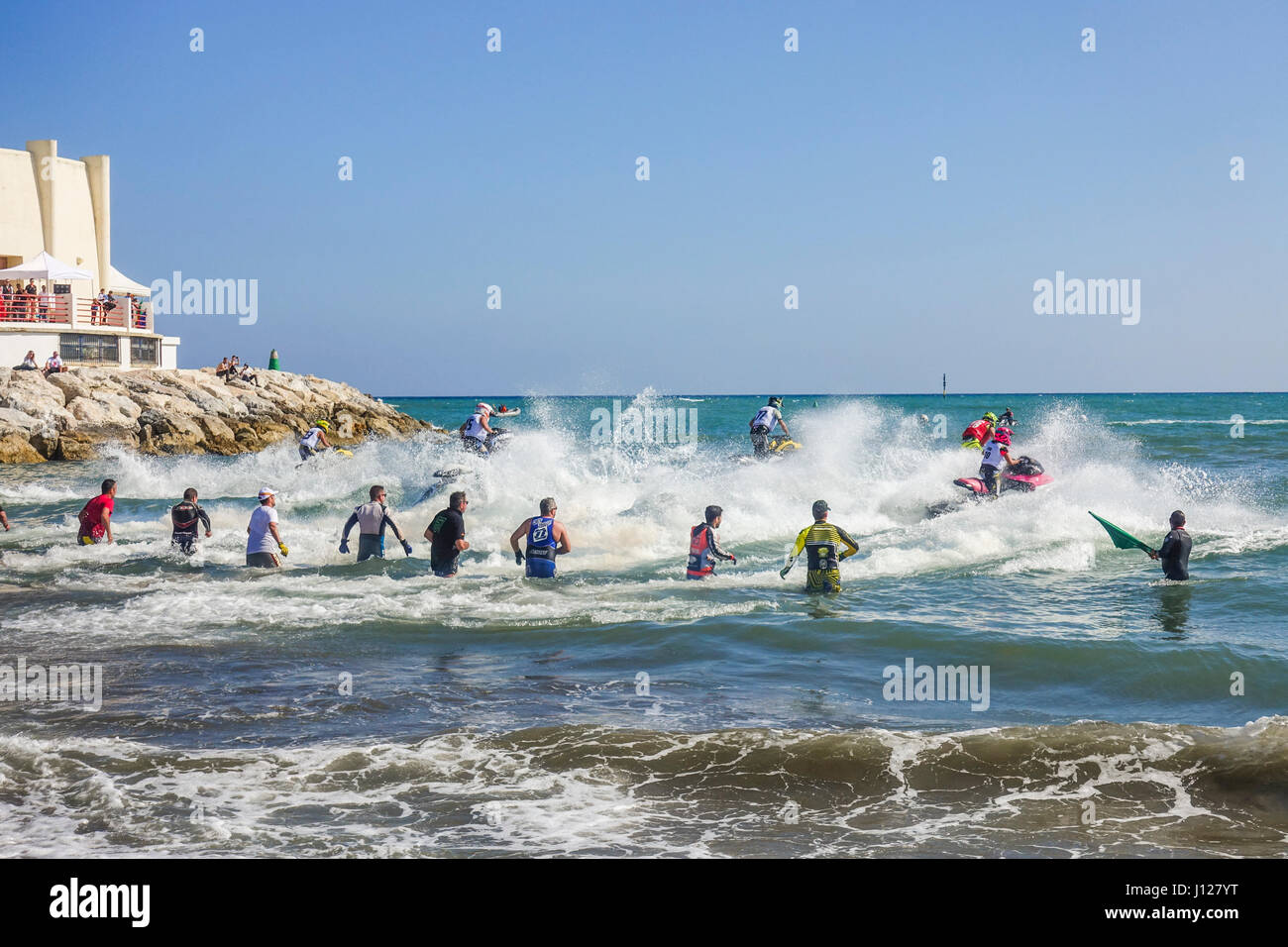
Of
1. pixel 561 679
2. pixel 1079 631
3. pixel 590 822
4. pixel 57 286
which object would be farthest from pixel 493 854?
pixel 57 286

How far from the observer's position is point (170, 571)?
631 inches

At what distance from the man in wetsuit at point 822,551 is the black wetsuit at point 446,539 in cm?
462

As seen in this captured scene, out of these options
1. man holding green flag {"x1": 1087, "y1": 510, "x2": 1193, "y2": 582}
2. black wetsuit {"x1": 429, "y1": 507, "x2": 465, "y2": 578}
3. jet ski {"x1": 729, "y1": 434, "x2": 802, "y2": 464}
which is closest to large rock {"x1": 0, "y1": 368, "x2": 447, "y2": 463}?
jet ski {"x1": 729, "y1": 434, "x2": 802, "y2": 464}

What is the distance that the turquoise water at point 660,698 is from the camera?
644 cm

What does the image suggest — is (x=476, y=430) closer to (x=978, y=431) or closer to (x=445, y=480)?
(x=445, y=480)

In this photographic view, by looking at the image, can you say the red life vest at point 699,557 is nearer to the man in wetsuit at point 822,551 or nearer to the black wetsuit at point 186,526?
the man in wetsuit at point 822,551

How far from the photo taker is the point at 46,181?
A: 52.5 metres

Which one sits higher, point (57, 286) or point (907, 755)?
point (57, 286)

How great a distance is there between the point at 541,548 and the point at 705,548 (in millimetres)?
2329

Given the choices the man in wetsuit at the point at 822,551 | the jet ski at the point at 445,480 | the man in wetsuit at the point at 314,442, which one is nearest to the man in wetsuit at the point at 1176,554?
the man in wetsuit at the point at 822,551
